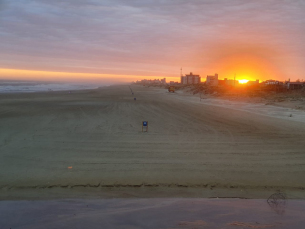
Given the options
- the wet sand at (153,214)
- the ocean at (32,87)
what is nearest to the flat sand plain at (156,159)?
the wet sand at (153,214)

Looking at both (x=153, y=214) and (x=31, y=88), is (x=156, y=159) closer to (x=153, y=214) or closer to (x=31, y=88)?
(x=153, y=214)

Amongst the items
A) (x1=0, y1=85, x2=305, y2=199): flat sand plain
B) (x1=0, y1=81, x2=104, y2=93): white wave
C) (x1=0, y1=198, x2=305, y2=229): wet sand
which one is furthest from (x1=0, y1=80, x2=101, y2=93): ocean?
(x1=0, y1=198, x2=305, y2=229): wet sand

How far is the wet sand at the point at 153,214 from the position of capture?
425cm

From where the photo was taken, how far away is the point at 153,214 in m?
4.64

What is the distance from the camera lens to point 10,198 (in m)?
5.36

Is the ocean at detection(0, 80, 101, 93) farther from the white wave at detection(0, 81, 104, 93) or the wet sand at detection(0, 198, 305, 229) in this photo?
→ the wet sand at detection(0, 198, 305, 229)

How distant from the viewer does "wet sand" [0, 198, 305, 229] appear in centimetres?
425

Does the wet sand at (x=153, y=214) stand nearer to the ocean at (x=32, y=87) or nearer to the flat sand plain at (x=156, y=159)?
the flat sand plain at (x=156, y=159)

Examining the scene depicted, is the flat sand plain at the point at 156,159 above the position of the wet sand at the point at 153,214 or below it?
above

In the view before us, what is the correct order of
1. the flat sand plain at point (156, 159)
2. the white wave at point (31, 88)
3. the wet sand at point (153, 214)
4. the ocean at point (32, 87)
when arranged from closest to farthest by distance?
the wet sand at point (153, 214) < the flat sand plain at point (156, 159) < the ocean at point (32, 87) < the white wave at point (31, 88)

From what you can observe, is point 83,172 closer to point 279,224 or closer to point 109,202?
point 109,202

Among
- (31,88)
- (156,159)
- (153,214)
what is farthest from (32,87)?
(153,214)

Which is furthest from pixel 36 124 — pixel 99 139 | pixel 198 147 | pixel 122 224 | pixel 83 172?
pixel 122 224

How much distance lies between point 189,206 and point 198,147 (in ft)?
14.5
